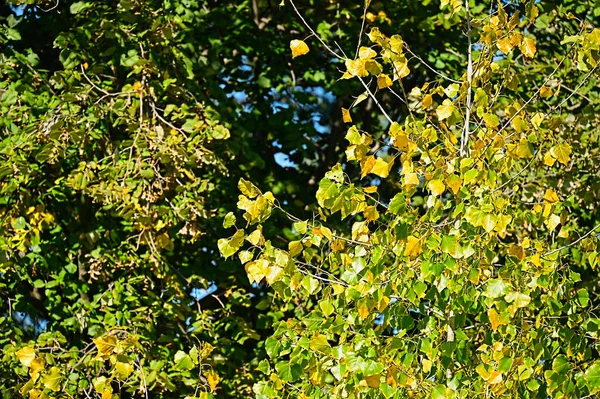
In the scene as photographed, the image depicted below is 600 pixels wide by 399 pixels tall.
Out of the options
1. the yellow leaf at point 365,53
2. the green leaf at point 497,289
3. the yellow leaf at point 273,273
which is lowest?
the green leaf at point 497,289

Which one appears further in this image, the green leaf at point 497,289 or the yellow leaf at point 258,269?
the yellow leaf at point 258,269

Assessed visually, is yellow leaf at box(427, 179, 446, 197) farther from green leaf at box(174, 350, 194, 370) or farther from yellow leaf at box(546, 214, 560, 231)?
green leaf at box(174, 350, 194, 370)

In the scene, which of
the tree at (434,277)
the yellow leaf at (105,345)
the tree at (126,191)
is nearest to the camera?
the tree at (434,277)

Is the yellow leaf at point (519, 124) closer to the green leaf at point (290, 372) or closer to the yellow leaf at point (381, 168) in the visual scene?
the yellow leaf at point (381, 168)

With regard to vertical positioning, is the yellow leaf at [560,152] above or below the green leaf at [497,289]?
above

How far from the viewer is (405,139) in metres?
2.48

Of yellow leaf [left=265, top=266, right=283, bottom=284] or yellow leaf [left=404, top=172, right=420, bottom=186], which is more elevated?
yellow leaf [left=404, top=172, right=420, bottom=186]

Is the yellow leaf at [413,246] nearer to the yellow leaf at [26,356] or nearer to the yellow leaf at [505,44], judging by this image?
the yellow leaf at [505,44]

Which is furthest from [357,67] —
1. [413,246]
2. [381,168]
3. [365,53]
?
[413,246]

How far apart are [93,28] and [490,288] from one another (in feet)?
9.71

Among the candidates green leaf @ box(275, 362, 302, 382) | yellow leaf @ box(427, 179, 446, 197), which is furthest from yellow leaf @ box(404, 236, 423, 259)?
green leaf @ box(275, 362, 302, 382)

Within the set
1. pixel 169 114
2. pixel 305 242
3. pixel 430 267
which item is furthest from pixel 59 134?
pixel 430 267

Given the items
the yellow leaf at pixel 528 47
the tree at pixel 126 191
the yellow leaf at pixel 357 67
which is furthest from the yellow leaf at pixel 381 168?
the tree at pixel 126 191

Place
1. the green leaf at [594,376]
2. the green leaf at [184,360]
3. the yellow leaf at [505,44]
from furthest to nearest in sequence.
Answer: the green leaf at [184,360] < the yellow leaf at [505,44] < the green leaf at [594,376]
